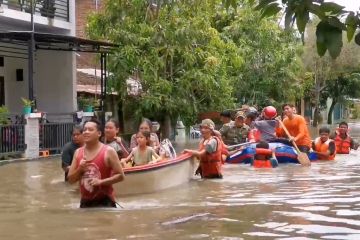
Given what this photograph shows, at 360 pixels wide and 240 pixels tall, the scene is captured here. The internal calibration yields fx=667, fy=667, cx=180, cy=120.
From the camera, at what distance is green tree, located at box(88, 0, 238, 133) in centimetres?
1970

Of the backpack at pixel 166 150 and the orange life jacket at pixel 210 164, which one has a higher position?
the backpack at pixel 166 150

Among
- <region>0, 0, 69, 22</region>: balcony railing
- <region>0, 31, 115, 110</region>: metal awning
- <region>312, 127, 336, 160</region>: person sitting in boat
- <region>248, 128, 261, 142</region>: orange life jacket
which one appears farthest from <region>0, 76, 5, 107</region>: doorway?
<region>312, 127, 336, 160</region>: person sitting in boat

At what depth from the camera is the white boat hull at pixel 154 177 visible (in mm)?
9727

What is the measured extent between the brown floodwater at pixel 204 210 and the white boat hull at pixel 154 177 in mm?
141

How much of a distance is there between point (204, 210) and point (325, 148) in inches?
328

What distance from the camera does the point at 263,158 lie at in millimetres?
14773

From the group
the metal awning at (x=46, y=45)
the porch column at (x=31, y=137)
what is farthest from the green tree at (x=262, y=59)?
the porch column at (x=31, y=137)

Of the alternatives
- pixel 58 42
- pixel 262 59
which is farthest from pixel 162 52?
pixel 262 59

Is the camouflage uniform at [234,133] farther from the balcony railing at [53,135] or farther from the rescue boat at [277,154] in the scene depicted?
the balcony railing at [53,135]

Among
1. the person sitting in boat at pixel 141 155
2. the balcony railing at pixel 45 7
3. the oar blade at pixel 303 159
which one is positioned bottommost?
the oar blade at pixel 303 159

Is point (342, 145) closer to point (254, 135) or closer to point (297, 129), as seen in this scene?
point (297, 129)

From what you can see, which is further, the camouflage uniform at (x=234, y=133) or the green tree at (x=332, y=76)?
the green tree at (x=332, y=76)

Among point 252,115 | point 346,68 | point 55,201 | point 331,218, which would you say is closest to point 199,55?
point 252,115

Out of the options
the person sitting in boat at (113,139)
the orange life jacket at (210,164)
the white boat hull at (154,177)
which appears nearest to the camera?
the white boat hull at (154,177)
